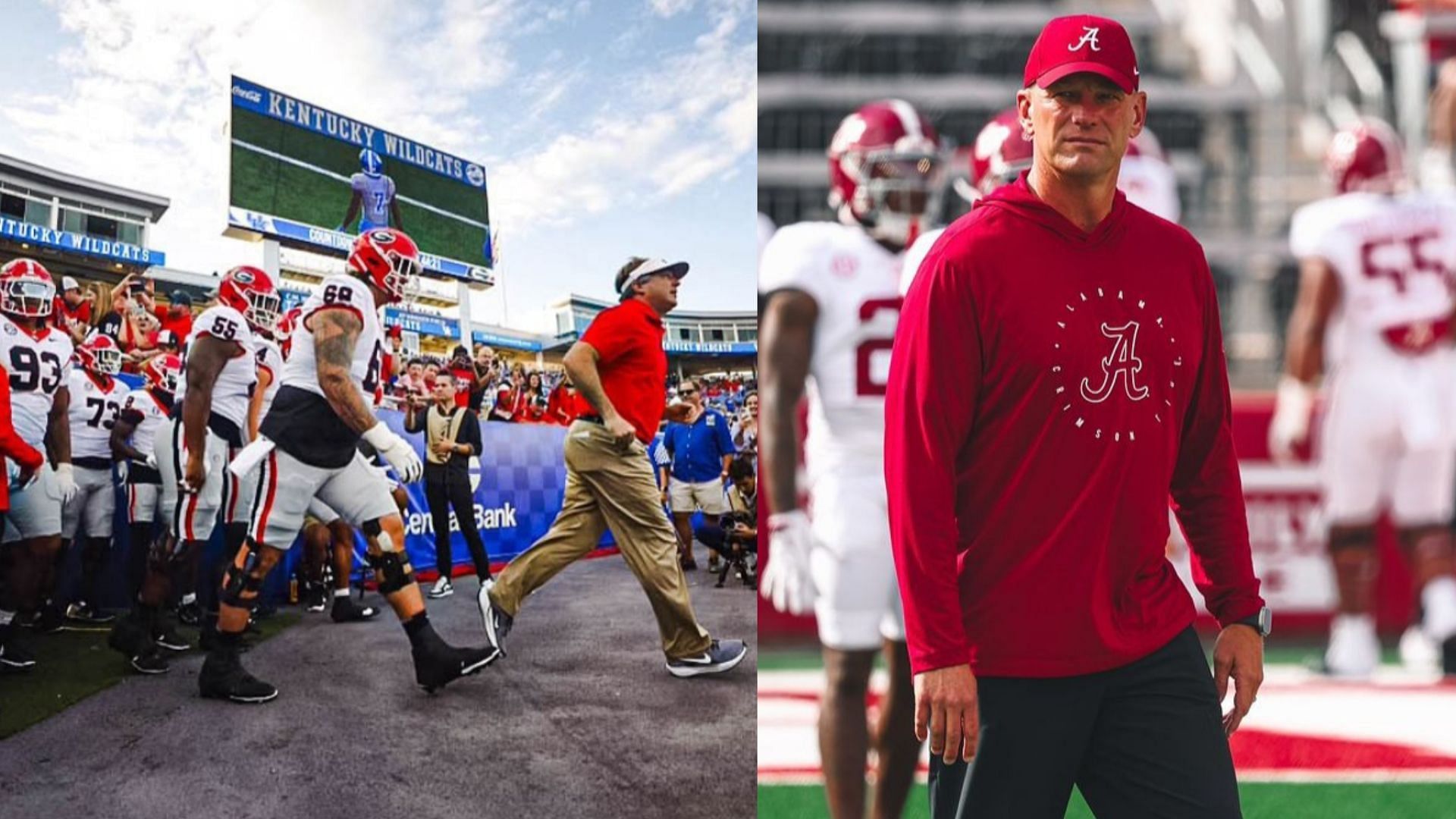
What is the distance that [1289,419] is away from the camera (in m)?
2.76

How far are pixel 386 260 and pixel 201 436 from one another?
0.54 m

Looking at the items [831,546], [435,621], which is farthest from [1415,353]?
[435,621]

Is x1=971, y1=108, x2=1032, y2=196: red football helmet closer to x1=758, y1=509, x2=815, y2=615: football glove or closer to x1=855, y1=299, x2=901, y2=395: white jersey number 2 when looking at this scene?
x1=855, y1=299, x2=901, y2=395: white jersey number 2

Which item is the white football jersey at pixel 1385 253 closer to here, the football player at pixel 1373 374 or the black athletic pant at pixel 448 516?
the football player at pixel 1373 374

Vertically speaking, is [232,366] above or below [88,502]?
above

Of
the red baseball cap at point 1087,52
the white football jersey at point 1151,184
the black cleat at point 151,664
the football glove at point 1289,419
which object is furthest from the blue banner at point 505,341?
the football glove at point 1289,419

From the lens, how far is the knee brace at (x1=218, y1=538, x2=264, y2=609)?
2.25 m

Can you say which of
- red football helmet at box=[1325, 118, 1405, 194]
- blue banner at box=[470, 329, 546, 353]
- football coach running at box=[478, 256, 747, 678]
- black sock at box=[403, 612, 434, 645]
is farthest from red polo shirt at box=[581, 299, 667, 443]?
red football helmet at box=[1325, 118, 1405, 194]

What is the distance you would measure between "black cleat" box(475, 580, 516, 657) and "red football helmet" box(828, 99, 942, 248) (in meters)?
1.11

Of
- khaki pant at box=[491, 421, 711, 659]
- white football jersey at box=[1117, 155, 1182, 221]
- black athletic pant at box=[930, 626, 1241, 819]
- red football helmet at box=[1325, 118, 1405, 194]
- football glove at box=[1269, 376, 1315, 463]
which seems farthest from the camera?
football glove at box=[1269, 376, 1315, 463]

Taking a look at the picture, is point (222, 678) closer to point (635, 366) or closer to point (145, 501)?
point (145, 501)

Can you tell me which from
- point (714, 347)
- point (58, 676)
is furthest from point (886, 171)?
point (58, 676)

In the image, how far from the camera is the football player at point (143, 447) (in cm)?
227

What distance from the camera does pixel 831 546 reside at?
2223 mm
